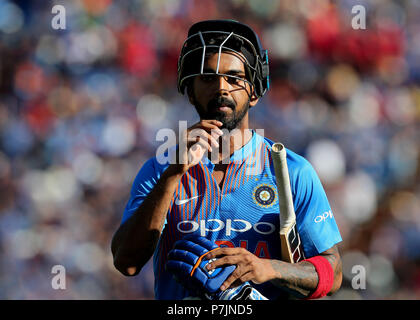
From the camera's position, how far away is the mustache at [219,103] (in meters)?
2.33

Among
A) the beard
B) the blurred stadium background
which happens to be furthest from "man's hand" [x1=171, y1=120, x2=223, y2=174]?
the blurred stadium background

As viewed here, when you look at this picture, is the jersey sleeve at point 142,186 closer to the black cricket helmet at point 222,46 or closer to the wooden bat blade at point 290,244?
the black cricket helmet at point 222,46

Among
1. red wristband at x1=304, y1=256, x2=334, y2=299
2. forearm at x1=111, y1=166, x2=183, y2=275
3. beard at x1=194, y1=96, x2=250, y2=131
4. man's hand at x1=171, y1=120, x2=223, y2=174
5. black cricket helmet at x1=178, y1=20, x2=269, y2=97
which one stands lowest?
red wristband at x1=304, y1=256, x2=334, y2=299

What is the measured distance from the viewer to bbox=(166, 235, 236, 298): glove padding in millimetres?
1946

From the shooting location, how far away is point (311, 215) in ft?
7.71

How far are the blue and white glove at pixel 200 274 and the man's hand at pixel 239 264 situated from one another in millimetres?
23

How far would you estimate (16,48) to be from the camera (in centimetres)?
592

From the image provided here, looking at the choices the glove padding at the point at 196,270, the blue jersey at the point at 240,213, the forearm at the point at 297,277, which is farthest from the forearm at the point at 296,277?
the glove padding at the point at 196,270

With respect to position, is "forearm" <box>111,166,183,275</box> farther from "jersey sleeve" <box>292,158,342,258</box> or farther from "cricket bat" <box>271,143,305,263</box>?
"jersey sleeve" <box>292,158,342,258</box>

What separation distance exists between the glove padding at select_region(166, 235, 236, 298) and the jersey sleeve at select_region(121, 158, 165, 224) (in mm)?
412

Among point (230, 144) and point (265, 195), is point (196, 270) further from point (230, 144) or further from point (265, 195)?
point (230, 144)

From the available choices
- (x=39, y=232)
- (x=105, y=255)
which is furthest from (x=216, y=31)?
(x=39, y=232)

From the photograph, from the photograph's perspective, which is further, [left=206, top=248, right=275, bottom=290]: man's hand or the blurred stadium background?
the blurred stadium background

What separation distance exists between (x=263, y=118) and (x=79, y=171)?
6.47 feet
